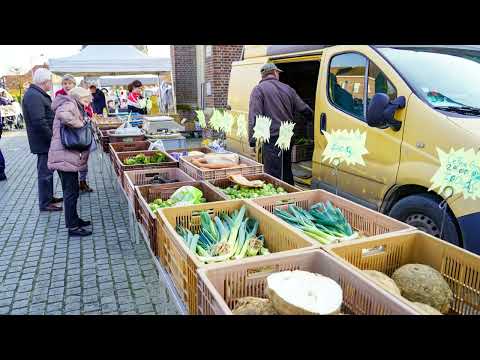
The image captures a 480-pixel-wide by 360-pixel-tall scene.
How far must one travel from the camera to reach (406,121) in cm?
361

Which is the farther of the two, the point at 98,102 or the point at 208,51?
the point at 98,102

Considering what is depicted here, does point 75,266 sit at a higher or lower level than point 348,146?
lower

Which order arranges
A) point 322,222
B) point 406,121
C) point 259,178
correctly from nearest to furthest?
point 322,222, point 406,121, point 259,178

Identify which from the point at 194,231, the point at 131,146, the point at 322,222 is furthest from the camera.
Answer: the point at 131,146

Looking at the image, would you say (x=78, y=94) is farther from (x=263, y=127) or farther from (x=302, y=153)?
(x=302, y=153)

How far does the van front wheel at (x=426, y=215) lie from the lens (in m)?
3.17

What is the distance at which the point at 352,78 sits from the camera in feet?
14.7

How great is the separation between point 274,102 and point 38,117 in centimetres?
345

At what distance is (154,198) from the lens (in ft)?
12.7

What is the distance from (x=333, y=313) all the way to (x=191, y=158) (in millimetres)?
3556

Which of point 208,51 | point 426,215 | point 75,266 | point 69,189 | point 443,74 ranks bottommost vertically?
point 75,266

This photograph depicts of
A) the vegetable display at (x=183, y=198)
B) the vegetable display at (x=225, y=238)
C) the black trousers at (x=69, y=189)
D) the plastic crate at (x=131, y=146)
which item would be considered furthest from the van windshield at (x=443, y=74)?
the plastic crate at (x=131, y=146)

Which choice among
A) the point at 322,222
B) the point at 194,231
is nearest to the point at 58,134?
the point at 194,231

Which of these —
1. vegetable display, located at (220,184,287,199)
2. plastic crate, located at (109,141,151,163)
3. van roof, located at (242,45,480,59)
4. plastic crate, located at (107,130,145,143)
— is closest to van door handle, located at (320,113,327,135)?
van roof, located at (242,45,480,59)
